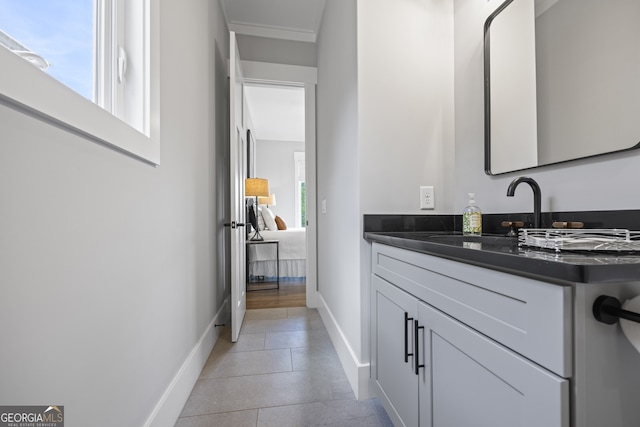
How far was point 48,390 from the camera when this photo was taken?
63 cm

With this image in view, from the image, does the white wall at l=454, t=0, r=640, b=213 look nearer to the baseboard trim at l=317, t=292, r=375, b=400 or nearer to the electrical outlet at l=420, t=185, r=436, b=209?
the electrical outlet at l=420, t=185, r=436, b=209

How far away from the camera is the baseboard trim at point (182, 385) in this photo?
1156mm

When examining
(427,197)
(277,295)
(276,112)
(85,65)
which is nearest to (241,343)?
(277,295)

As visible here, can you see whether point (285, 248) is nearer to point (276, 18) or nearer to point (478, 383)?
point (276, 18)

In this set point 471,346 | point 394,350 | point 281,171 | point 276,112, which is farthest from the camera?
point 281,171

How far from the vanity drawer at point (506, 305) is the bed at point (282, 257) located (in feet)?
10.3

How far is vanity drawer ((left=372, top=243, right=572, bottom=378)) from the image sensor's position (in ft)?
1.62

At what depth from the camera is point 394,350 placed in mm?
1146

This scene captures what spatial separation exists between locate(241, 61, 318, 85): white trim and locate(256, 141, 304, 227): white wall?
443 cm

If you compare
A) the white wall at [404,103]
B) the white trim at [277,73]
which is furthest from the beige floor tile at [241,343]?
the white trim at [277,73]

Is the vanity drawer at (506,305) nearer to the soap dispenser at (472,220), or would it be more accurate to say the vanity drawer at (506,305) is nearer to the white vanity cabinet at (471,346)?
the white vanity cabinet at (471,346)

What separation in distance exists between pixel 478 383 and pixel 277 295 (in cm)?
287

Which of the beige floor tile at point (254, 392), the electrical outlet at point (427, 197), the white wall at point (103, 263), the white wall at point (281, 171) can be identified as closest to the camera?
the white wall at point (103, 263)

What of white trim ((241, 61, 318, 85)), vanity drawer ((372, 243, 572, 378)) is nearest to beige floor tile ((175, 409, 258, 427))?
vanity drawer ((372, 243, 572, 378))
